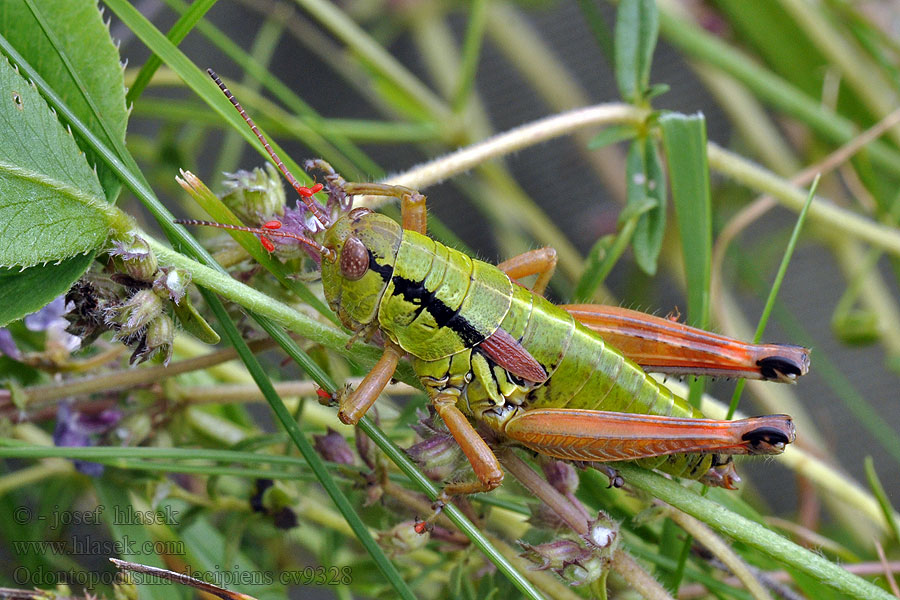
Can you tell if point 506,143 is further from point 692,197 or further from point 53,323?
point 53,323

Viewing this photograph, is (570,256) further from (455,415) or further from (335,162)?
(455,415)

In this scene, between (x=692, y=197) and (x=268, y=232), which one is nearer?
(x=268, y=232)

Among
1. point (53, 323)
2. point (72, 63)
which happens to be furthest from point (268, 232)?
point (53, 323)

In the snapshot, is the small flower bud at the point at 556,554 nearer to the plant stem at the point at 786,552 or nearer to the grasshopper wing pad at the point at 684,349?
the plant stem at the point at 786,552

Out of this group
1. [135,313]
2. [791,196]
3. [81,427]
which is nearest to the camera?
[135,313]

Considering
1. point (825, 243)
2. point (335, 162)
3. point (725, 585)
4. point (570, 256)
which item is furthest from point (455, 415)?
point (825, 243)
